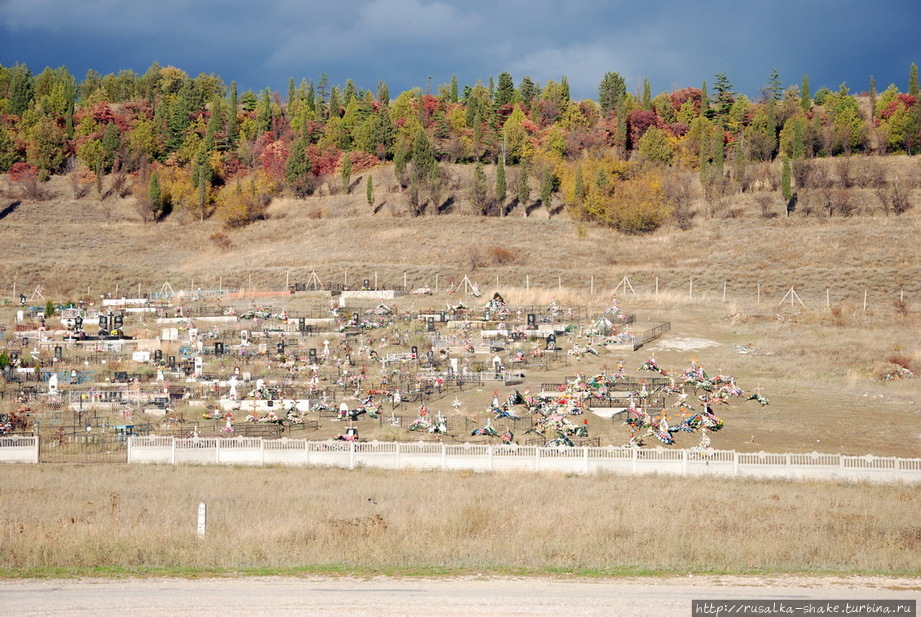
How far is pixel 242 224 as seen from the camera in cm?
10531

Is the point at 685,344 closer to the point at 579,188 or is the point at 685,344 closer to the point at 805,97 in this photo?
the point at 579,188

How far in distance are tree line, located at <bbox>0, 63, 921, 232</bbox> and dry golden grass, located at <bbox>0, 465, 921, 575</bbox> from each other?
74640 millimetres

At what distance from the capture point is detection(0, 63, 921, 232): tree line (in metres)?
105

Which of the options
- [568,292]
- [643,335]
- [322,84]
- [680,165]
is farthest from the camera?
[322,84]

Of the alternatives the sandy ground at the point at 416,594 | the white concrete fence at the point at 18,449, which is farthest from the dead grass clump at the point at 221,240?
the sandy ground at the point at 416,594

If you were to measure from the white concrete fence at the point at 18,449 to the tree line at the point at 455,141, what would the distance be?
7480cm

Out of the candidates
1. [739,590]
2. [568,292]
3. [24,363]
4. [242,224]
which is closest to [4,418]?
[24,363]

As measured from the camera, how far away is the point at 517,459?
28.0m

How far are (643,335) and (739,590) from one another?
38039mm

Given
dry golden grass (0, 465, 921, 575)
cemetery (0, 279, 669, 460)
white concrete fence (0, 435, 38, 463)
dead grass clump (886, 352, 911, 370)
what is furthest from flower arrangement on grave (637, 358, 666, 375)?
white concrete fence (0, 435, 38, 463)

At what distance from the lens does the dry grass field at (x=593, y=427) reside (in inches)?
694

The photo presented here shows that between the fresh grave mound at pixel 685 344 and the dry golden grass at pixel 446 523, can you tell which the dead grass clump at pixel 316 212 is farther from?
the dry golden grass at pixel 446 523

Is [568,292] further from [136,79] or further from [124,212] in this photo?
[136,79]

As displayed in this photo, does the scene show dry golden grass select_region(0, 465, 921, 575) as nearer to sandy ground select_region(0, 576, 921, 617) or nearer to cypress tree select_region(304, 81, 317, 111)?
sandy ground select_region(0, 576, 921, 617)
